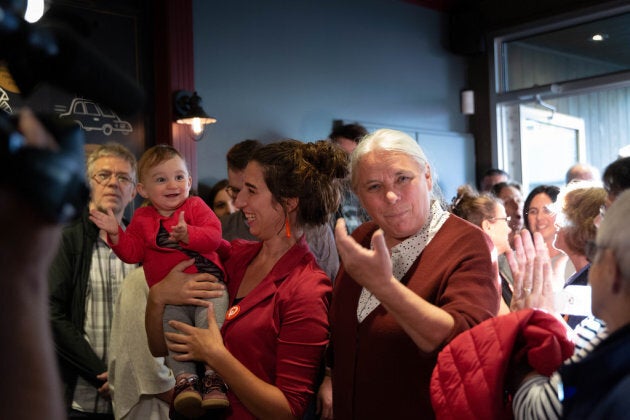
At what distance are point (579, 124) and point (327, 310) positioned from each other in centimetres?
685

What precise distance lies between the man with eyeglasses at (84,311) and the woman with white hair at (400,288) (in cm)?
142

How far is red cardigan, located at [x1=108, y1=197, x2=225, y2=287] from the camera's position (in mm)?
2471

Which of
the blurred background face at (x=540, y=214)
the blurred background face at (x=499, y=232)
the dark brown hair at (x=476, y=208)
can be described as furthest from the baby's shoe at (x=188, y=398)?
the blurred background face at (x=540, y=214)

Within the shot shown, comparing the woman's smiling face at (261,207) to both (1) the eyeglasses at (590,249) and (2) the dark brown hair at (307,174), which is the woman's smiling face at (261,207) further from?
(1) the eyeglasses at (590,249)

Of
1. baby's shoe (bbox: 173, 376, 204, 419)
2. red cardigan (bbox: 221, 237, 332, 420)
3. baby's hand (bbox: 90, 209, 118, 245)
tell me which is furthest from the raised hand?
baby's hand (bbox: 90, 209, 118, 245)

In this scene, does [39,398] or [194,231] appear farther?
[194,231]

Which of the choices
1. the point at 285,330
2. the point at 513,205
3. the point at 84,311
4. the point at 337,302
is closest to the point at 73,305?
the point at 84,311

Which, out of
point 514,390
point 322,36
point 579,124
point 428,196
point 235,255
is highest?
point 322,36

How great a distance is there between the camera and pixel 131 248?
2609mm

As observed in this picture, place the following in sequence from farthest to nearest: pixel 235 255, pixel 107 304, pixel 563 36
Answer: pixel 563 36 < pixel 107 304 < pixel 235 255

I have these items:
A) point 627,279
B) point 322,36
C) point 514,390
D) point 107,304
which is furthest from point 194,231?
point 322,36

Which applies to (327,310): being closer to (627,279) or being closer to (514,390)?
(514,390)

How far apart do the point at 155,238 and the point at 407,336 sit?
1220 mm

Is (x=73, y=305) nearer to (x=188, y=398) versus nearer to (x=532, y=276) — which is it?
(x=188, y=398)
